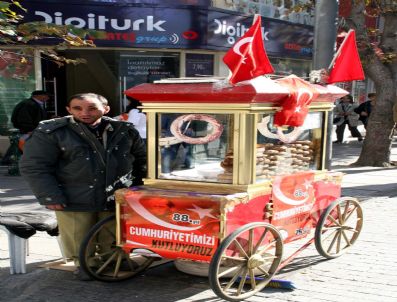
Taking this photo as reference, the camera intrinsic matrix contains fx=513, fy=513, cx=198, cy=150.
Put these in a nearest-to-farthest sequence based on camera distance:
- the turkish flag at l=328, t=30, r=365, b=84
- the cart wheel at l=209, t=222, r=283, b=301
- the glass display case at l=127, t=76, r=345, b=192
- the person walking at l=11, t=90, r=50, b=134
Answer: the cart wheel at l=209, t=222, r=283, b=301 < the glass display case at l=127, t=76, r=345, b=192 < the turkish flag at l=328, t=30, r=365, b=84 < the person walking at l=11, t=90, r=50, b=134

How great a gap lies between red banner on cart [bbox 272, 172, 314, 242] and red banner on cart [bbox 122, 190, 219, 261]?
2.19ft

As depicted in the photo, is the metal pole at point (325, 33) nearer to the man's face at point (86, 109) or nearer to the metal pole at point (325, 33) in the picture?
the metal pole at point (325, 33)

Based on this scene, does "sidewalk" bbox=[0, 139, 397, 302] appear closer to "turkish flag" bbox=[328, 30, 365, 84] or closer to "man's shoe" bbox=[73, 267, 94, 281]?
"man's shoe" bbox=[73, 267, 94, 281]

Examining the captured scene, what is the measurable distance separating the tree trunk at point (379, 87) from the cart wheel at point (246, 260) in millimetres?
7159

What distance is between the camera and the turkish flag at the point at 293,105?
12.5 ft

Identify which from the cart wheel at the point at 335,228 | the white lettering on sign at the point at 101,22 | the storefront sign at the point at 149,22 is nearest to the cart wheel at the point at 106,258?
the cart wheel at the point at 335,228

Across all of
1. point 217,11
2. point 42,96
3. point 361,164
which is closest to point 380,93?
point 361,164

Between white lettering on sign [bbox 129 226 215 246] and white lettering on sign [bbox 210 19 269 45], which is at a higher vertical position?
white lettering on sign [bbox 210 19 269 45]

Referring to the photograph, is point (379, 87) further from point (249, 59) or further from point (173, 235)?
point (173, 235)

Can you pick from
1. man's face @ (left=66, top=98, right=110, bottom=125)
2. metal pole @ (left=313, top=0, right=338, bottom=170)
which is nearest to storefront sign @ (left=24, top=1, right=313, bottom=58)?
metal pole @ (left=313, top=0, right=338, bottom=170)

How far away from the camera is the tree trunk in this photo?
33.0 ft

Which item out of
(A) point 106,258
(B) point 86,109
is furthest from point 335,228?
(B) point 86,109

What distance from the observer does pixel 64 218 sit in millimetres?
4152

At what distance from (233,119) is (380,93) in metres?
7.71
